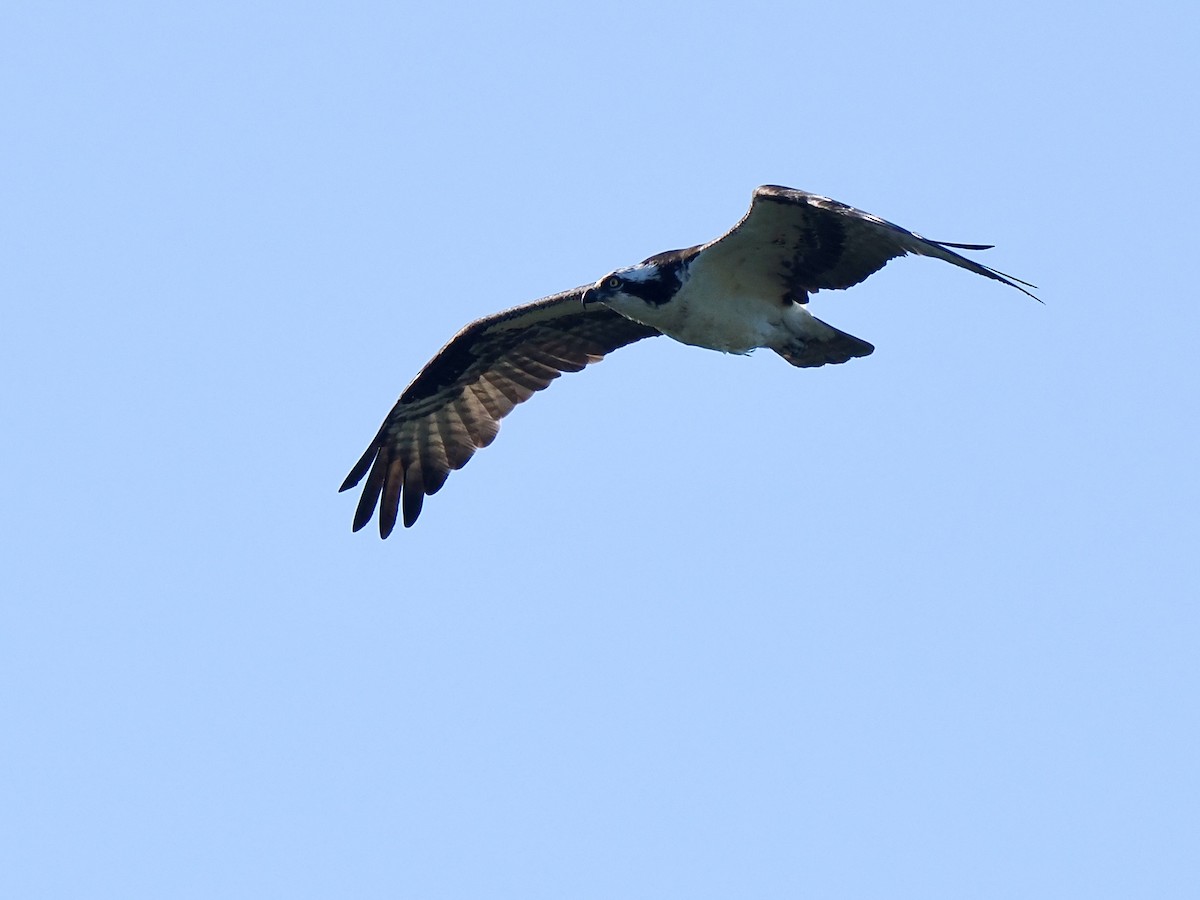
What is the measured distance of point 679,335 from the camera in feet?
44.1

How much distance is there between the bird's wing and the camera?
11891 mm

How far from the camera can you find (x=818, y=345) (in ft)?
43.8

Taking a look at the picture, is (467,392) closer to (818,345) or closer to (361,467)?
(361,467)

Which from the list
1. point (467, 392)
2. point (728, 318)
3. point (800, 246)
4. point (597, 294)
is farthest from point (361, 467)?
point (800, 246)

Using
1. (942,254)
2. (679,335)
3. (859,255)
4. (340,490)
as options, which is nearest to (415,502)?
(340,490)

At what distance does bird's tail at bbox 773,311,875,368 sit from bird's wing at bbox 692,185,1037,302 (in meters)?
0.23

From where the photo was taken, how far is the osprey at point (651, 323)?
40.6ft

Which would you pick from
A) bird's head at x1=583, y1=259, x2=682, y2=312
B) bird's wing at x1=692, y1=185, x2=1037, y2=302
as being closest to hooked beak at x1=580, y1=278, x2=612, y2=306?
bird's head at x1=583, y1=259, x2=682, y2=312

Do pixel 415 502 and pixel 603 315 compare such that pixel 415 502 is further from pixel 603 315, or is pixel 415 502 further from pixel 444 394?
pixel 603 315

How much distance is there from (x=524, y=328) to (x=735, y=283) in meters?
2.65

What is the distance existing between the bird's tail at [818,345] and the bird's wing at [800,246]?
0.23 metres

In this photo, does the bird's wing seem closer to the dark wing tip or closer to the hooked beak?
the hooked beak

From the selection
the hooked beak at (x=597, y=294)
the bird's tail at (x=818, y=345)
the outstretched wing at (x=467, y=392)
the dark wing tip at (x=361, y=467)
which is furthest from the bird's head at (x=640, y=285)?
the dark wing tip at (x=361, y=467)

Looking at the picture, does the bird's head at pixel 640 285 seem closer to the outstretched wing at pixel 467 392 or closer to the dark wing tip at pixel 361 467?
the outstretched wing at pixel 467 392
